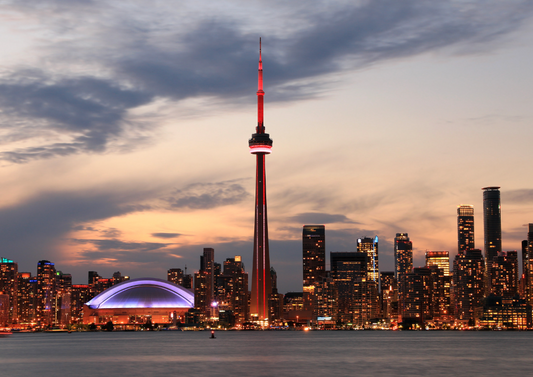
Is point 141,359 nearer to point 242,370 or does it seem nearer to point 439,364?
point 242,370

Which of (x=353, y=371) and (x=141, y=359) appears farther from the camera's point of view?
(x=141, y=359)

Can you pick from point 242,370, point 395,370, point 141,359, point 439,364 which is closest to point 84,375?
point 242,370

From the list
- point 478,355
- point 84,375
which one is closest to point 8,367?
point 84,375

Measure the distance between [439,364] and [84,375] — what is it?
155 feet

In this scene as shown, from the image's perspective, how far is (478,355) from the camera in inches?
4584

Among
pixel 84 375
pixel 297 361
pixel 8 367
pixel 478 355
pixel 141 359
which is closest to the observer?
pixel 84 375

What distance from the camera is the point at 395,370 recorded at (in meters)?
87.9

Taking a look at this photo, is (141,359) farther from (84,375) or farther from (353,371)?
(353,371)

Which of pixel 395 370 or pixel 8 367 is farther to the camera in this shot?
pixel 8 367

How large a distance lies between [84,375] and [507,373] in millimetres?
50018

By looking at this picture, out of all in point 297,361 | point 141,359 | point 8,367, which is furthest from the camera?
point 141,359

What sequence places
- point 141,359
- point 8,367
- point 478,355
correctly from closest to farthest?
point 8,367 < point 141,359 < point 478,355

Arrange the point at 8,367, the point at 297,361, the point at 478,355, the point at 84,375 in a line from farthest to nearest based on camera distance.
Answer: the point at 478,355
the point at 297,361
the point at 8,367
the point at 84,375

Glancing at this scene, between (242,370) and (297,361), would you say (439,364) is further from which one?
(242,370)
